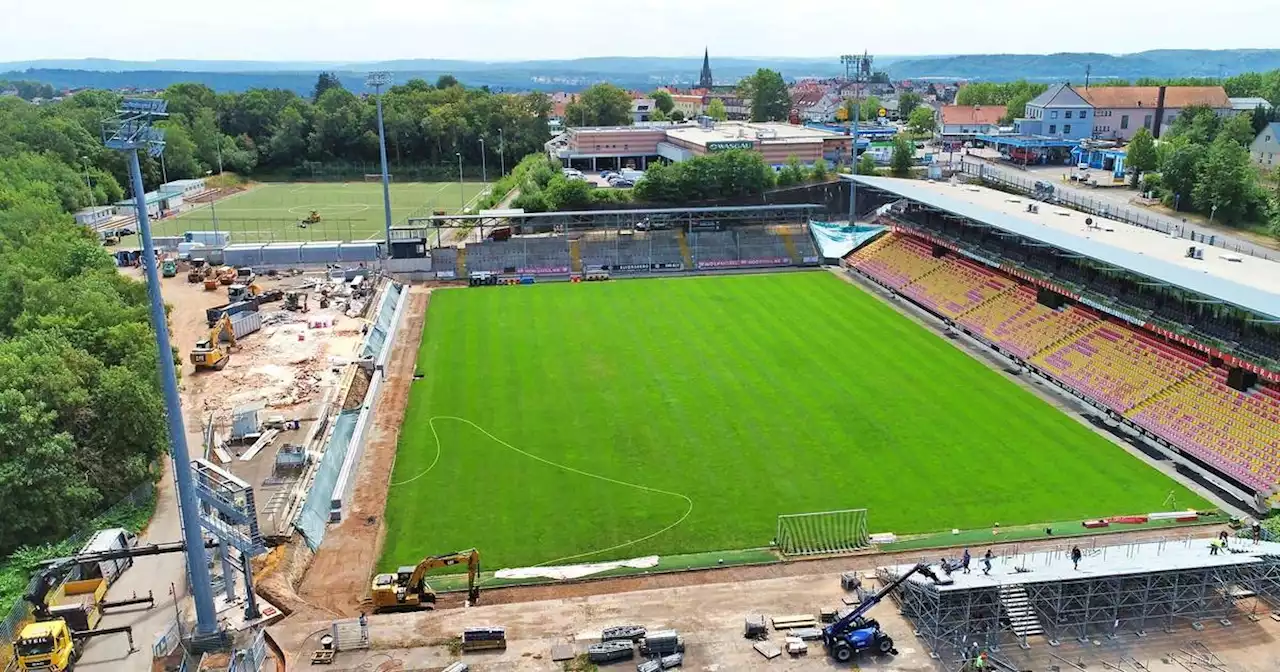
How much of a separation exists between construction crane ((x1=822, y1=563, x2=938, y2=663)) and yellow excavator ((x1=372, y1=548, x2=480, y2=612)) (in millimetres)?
9486

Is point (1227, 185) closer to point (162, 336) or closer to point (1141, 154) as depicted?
point (1141, 154)

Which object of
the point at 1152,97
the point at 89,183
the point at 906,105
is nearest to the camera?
the point at 89,183

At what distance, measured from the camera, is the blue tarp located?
2611 inches

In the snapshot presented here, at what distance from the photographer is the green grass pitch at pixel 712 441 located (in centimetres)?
Answer: 2834

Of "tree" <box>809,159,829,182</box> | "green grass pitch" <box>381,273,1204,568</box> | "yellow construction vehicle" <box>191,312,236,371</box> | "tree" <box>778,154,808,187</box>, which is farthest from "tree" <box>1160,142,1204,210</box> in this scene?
"yellow construction vehicle" <box>191,312,236,371</box>

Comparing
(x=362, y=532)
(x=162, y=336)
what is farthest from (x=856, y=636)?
(x=162, y=336)

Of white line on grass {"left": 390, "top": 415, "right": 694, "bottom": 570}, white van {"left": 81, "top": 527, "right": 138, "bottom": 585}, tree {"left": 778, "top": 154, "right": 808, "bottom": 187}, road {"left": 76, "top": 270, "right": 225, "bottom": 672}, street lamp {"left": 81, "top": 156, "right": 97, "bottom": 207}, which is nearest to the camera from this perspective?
road {"left": 76, "top": 270, "right": 225, "bottom": 672}

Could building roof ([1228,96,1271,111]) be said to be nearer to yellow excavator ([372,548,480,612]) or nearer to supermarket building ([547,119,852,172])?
supermarket building ([547,119,852,172])

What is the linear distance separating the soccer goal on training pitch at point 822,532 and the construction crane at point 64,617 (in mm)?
16723

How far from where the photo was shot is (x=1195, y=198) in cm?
7331

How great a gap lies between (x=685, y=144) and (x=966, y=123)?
53622 millimetres

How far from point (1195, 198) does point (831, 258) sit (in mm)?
33397

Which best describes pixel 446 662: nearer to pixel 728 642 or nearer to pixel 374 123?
pixel 728 642

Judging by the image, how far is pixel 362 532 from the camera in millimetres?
27828
